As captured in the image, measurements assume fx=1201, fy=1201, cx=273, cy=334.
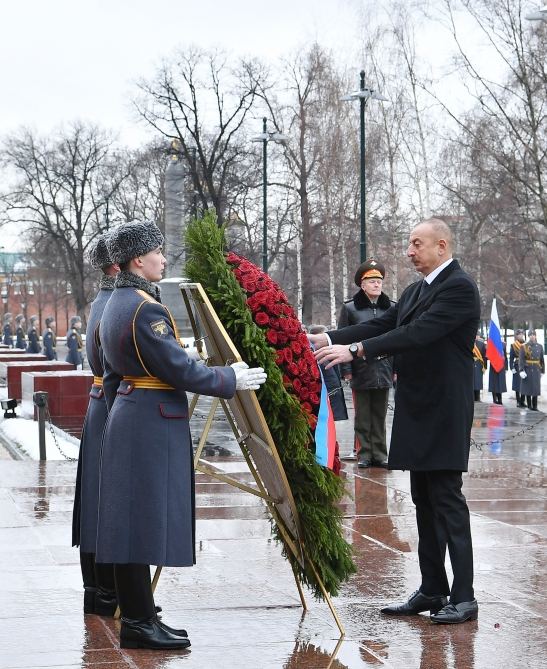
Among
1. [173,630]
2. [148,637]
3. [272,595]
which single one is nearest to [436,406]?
[272,595]

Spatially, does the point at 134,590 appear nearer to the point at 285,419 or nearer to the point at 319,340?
the point at 285,419

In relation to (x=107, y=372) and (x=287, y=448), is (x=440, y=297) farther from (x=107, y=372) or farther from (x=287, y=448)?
(x=107, y=372)

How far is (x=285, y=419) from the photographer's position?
18.0ft

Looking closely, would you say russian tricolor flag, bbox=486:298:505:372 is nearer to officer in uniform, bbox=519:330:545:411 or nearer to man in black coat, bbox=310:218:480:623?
officer in uniform, bbox=519:330:545:411

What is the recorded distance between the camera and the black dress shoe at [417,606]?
19.4ft

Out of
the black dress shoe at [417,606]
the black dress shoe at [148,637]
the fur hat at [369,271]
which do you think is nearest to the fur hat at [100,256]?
the black dress shoe at [148,637]

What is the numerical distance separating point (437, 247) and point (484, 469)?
6.27 m

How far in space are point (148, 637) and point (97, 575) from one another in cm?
75

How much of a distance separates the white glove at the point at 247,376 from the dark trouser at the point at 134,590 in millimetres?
910

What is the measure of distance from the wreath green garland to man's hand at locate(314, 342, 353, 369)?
447mm

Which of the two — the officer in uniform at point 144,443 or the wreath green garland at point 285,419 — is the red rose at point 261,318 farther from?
the officer in uniform at point 144,443

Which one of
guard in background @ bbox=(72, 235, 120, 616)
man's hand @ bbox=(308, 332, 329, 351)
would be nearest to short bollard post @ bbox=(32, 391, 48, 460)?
guard in background @ bbox=(72, 235, 120, 616)

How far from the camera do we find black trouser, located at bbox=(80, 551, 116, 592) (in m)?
5.93

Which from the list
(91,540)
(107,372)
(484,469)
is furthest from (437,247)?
(484,469)
